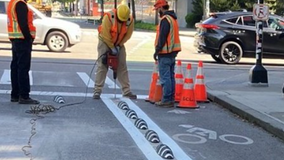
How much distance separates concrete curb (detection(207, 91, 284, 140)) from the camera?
6.91 meters

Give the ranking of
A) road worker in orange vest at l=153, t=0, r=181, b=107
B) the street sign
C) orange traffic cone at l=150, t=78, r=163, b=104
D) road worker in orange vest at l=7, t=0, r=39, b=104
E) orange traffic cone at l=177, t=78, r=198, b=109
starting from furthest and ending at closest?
the street sign < orange traffic cone at l=150, t=78, r=163, b=104 < orange traffic cone at l=177, t=78, r=198, b=109 < road worker in orange vest at l=153, t=0, r=181, b=107 < road worker in orange vest at l=7, t=0, r=39, b=104

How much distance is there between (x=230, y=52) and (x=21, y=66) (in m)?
9.78

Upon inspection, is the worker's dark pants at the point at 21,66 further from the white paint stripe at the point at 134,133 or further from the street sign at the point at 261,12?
the street sign at the point at 261,12

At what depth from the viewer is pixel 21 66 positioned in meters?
8.34

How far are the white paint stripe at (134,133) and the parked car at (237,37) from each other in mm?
8599

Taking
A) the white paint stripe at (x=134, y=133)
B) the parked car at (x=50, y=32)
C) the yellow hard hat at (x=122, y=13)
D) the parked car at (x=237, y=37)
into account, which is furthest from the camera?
the parked car at (x=50, y=32)

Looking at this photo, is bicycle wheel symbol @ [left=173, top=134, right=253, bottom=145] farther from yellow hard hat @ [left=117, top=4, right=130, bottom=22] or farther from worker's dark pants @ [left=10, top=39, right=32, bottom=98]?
worker's dark pants @ [left=10, top=39, right=32, bottom=98]

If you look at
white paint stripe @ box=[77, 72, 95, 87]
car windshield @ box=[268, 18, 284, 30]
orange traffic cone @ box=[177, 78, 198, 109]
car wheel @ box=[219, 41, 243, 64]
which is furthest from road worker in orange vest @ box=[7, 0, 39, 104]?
car windshield @ box=[268, 18, 284, 30]

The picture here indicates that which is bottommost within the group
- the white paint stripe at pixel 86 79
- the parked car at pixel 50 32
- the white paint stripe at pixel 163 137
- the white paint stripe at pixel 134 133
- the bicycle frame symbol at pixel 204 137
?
the bicycle frame symbol at pixel 204 137

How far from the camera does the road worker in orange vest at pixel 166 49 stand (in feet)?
27.7

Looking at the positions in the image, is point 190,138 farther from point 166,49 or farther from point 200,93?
point 200,93

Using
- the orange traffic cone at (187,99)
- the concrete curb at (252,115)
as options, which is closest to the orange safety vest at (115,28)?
the orange traffic cone at (187,99)

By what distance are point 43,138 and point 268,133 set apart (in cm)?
317

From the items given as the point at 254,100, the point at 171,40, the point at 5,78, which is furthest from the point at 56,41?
the point at 254,100
